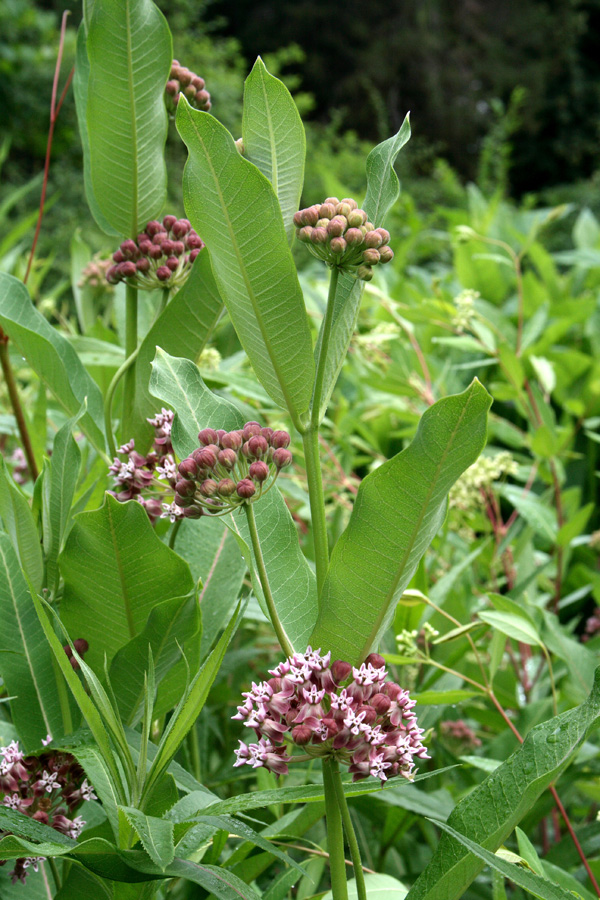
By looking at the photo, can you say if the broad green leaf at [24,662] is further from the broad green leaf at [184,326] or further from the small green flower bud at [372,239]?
the small green flower bud at [372,239]

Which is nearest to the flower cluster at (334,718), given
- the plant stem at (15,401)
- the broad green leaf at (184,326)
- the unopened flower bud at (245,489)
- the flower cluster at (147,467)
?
the unopened flower bud at (245,489)

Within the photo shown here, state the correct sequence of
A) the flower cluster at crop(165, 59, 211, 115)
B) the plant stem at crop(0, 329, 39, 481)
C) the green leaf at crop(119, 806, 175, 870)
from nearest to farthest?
1. the green leaf at crop(119, 806, 175, 870)
2. the flower cluster at crop(165, 59, 211, 115)
3. the plant stem at crop(0, 329, 39, 481)

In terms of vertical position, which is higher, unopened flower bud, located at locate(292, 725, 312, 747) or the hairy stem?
unopened flower bud, located at locate(292, 725, 312, 747)

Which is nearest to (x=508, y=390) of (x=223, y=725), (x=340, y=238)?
(x=223, y=725)

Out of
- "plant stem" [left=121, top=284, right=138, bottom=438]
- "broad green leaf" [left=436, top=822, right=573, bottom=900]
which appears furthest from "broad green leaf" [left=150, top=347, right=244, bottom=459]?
"broad green leaf" [left=436, top=822, right=573, bottom=900]

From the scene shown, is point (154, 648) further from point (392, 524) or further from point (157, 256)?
point (157, 256)

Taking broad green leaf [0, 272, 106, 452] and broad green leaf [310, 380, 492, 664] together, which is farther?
broad green leaf [0, 272, 106, 452]

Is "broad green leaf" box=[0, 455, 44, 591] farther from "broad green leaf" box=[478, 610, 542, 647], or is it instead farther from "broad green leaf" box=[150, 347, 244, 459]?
"broad green leaf" box=[478, 610, 542, 647]

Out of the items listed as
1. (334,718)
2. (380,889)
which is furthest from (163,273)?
(380,889)
